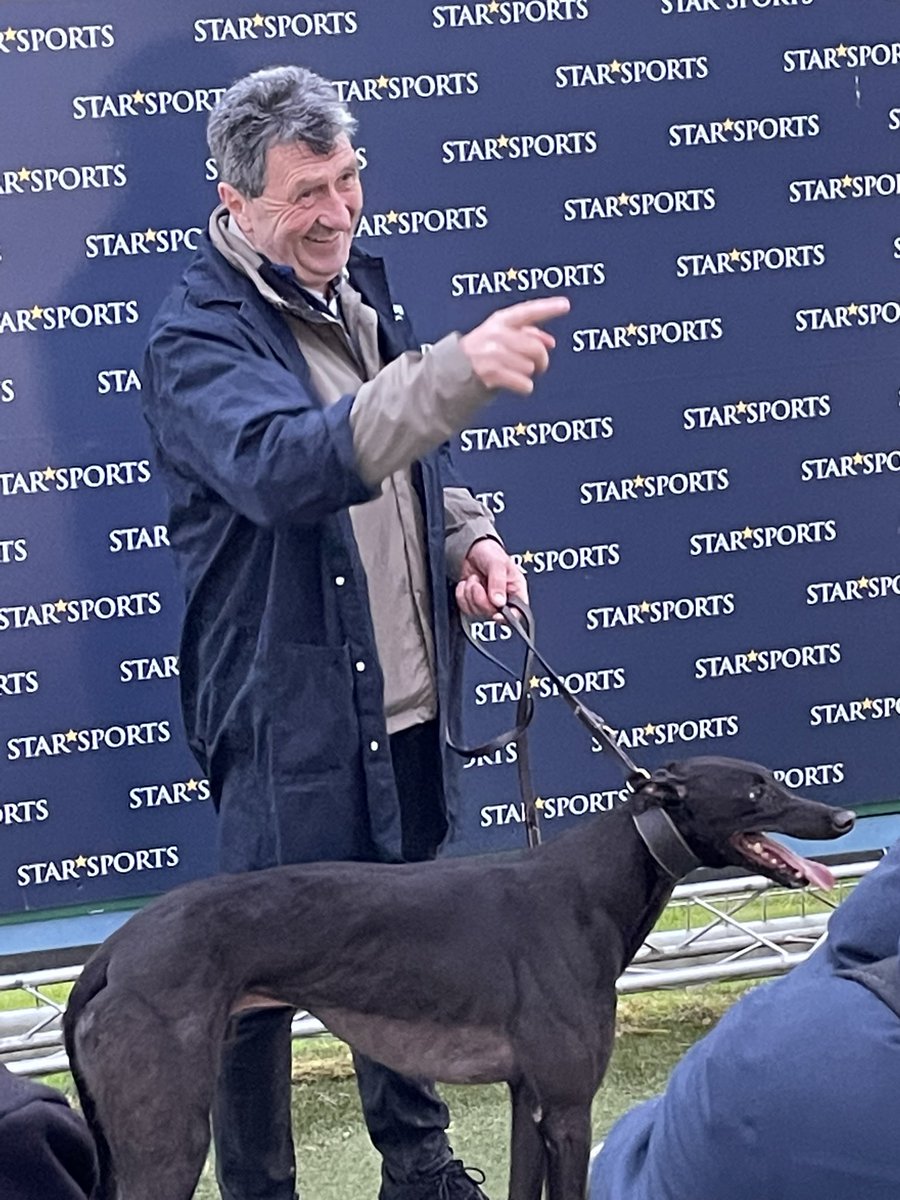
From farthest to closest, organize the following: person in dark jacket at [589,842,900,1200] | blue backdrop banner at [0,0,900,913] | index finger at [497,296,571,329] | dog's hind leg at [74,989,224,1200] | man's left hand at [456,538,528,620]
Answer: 1. blue backdrop banner at [0,0,900,913]
2. man's left hand at [456,538,528,620]
3. dog's hind leg at [74,989,224,1200]
4. index finger at [497,296,571,329]
5. person in dark jacket at [589,842,900,1200]

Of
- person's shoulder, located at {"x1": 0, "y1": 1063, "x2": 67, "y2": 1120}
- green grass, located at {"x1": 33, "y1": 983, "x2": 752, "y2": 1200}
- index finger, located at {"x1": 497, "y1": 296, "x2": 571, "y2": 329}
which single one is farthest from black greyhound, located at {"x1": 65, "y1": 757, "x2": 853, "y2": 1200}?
green grass, located at {"x1": 33, "y1": 983, "x2": 752, "y2": 1200}

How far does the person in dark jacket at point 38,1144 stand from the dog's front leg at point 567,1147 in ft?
2.39

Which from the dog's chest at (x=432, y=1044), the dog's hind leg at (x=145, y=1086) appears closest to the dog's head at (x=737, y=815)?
the dog's chest at (x=432, y=1044)

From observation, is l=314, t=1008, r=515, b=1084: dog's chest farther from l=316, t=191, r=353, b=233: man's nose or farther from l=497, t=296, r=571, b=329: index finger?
l=316, t=191, r=353, b=233: man's nose

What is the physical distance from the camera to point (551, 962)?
Result: 79.5 inches

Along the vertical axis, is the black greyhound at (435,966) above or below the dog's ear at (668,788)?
below

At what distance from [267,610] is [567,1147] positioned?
0.78 meters

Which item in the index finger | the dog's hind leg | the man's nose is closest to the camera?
the index finger

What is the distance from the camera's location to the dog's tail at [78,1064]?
1897 millimetres

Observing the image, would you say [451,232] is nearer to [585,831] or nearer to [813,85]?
[813,85]

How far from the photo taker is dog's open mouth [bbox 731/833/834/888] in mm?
2031

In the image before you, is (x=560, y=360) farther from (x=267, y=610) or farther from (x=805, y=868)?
(x=805, y=868)

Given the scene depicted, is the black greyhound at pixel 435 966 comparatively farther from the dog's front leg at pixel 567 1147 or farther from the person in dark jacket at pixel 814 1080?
the person in dark jacket at pixel 814 1080

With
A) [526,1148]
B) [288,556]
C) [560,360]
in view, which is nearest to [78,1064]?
[526,1148]
